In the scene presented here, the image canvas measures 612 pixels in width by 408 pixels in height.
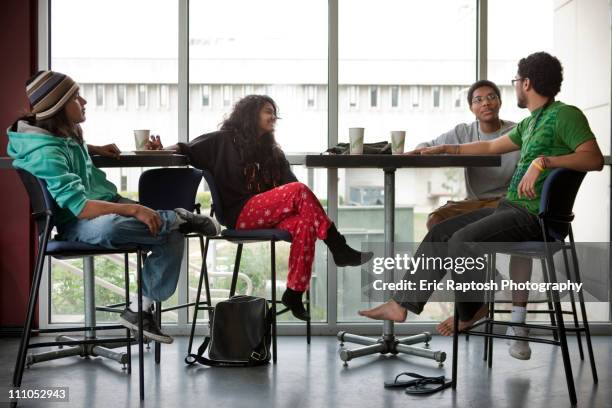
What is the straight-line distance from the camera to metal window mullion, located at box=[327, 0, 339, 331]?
4742mm

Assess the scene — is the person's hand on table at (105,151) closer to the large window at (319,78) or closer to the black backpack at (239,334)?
the black backpack at (239,334)

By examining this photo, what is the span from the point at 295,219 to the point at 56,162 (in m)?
1.20

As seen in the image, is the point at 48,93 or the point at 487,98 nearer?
the point at 48,93

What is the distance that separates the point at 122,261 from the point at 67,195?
1541mm

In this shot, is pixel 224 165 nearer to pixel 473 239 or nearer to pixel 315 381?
pixel 315 381

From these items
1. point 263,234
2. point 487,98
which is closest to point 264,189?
point 263,234

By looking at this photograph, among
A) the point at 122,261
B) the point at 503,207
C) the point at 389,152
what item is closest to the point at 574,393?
the point at 503,207

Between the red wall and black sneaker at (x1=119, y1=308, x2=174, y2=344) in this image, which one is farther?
the red wall

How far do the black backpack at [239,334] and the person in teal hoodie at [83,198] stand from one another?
1.05 feet

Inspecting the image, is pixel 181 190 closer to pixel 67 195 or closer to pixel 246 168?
pixel 246 168

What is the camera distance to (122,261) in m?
4.68

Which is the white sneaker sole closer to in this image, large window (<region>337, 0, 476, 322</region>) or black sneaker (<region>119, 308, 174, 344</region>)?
large window (<region>337, 0, 476, 322</region>)

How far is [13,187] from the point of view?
4.59 meters

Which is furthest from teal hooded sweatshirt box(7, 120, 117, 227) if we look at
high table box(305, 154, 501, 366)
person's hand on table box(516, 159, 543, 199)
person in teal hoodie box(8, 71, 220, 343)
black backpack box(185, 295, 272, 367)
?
person's hand on table box(516, 159, 543, 199)
